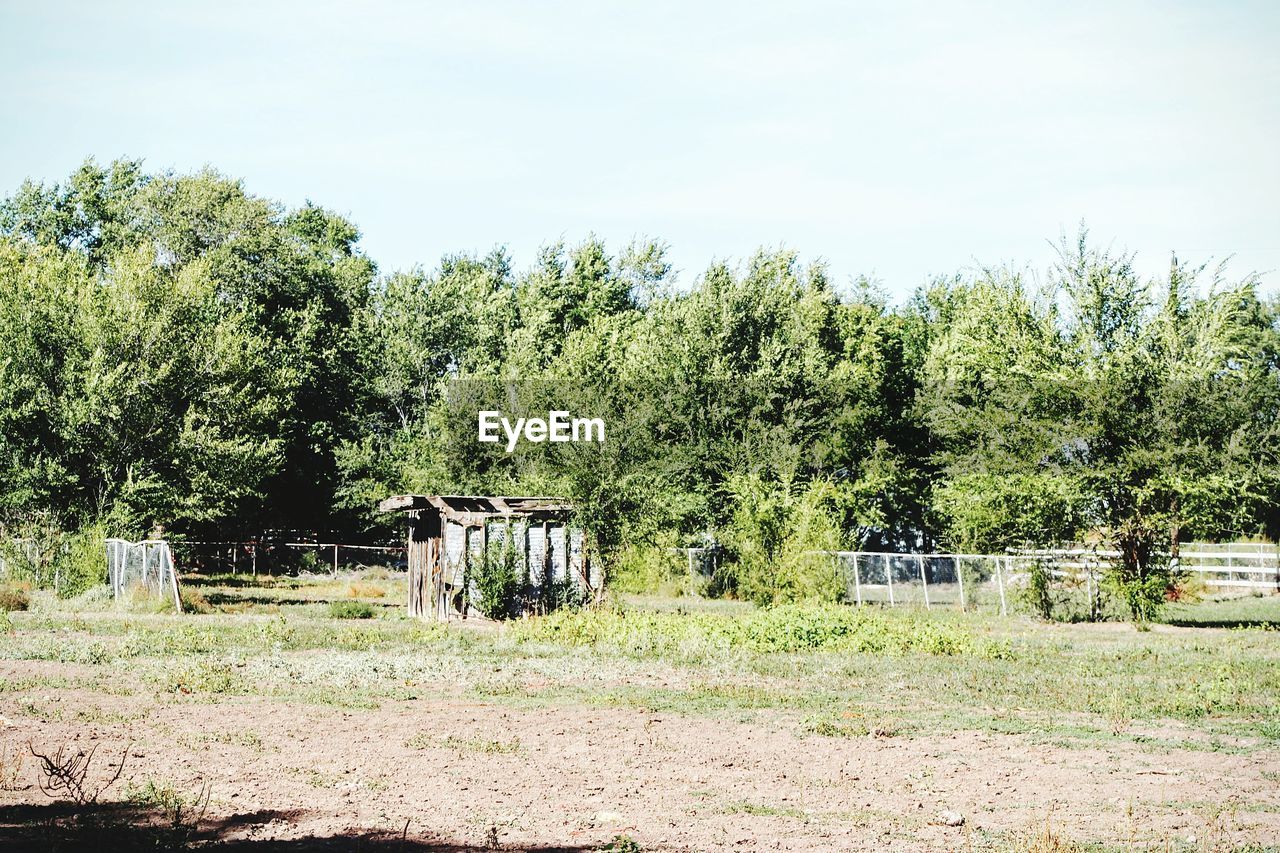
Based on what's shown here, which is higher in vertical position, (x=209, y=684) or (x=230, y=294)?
(x=230, y=294)

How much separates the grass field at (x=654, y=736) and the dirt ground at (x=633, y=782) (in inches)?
1.4

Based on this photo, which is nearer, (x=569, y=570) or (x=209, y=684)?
(x=209, y=684)

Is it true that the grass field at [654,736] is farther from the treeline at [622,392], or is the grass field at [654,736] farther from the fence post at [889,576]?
the fence post at [889,576]

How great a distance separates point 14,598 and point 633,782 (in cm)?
2256

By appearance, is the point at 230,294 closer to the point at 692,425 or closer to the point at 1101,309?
the point at 692,425

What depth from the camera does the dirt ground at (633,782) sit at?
7.73 m

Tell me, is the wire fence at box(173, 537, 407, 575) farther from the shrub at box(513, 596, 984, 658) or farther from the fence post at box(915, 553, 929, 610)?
the shrub at box(513, 596, 984, 658)

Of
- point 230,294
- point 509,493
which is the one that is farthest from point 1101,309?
point 230,294

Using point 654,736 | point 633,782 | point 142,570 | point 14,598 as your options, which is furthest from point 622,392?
point 633,782

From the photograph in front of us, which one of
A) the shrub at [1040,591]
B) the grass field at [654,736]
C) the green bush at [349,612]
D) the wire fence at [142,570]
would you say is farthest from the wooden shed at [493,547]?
the shrub at [1040,591]

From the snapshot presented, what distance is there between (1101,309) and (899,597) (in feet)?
34.5

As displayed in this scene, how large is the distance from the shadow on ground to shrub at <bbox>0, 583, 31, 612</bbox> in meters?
19.7

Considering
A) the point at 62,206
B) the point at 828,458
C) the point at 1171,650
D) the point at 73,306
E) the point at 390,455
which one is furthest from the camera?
the point at 62,206

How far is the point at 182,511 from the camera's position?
3631 cm
